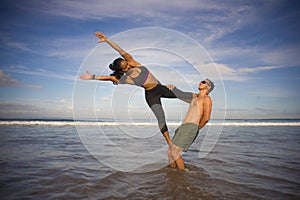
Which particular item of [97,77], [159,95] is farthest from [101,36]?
[159,95]

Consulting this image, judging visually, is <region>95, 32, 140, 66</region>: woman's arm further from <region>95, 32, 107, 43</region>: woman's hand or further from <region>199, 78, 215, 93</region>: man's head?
<region>199, 78, 215, 93</region>: man's head

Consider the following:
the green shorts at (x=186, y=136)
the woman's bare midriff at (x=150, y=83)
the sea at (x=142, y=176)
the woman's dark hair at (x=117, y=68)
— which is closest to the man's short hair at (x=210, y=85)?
the green shorts at (x=186, y=136)

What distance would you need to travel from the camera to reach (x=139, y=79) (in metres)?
5.82

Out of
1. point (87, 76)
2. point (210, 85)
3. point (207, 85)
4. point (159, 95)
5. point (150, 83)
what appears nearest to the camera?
point (87, 76)

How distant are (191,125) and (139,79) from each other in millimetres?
1979

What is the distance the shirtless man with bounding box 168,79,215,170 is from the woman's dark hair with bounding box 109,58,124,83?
Result: 2.26 metres

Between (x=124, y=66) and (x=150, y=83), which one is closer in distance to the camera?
(x=124, y=66)

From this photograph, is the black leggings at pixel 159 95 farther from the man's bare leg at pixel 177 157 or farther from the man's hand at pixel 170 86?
the man's bare leg at pixel 177 157

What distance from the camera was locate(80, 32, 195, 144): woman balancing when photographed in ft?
18.2

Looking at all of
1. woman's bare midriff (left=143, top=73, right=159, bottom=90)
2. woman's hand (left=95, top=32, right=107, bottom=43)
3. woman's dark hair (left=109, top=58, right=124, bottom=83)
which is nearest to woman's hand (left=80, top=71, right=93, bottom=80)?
woman's dark hair (left=109, top=58, right=124, bottom=83)

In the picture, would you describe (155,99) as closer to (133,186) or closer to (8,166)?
(133,186)

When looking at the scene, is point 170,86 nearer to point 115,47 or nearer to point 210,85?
point 210,85

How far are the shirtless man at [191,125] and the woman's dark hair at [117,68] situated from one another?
226cm

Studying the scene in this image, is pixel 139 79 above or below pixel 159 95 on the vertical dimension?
above
